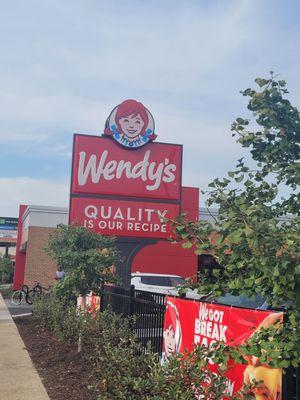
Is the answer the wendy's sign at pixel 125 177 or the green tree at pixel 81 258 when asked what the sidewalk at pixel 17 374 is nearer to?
the green tree at pixel 81 258

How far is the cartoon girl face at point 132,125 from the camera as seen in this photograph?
48.3ft

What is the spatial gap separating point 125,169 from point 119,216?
1.23 m

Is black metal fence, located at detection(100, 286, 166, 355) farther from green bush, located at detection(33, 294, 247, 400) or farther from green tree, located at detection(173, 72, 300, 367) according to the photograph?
green tree, located at detection(173, 72, 300, 367)

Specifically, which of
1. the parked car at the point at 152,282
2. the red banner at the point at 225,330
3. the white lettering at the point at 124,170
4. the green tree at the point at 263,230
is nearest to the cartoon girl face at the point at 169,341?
the red banner at the point at 225,330

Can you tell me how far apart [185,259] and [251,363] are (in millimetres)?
25817

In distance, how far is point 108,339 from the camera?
810cm

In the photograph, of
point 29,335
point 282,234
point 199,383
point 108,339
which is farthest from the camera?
point 29,335

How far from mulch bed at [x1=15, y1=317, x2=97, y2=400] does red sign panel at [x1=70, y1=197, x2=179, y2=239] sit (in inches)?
128

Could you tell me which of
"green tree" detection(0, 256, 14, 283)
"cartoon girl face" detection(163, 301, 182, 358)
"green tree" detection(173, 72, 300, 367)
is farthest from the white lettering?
"green tree" detection(0, 256, 14, 283)

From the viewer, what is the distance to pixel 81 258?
10531mm

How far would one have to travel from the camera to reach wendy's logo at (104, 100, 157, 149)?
576 inches

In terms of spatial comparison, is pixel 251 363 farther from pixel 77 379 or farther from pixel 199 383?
pixel 77 379

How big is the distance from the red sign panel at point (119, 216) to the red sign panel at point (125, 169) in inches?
9.2

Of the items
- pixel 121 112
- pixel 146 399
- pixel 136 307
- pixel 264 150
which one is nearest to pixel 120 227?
pixel 121 112
